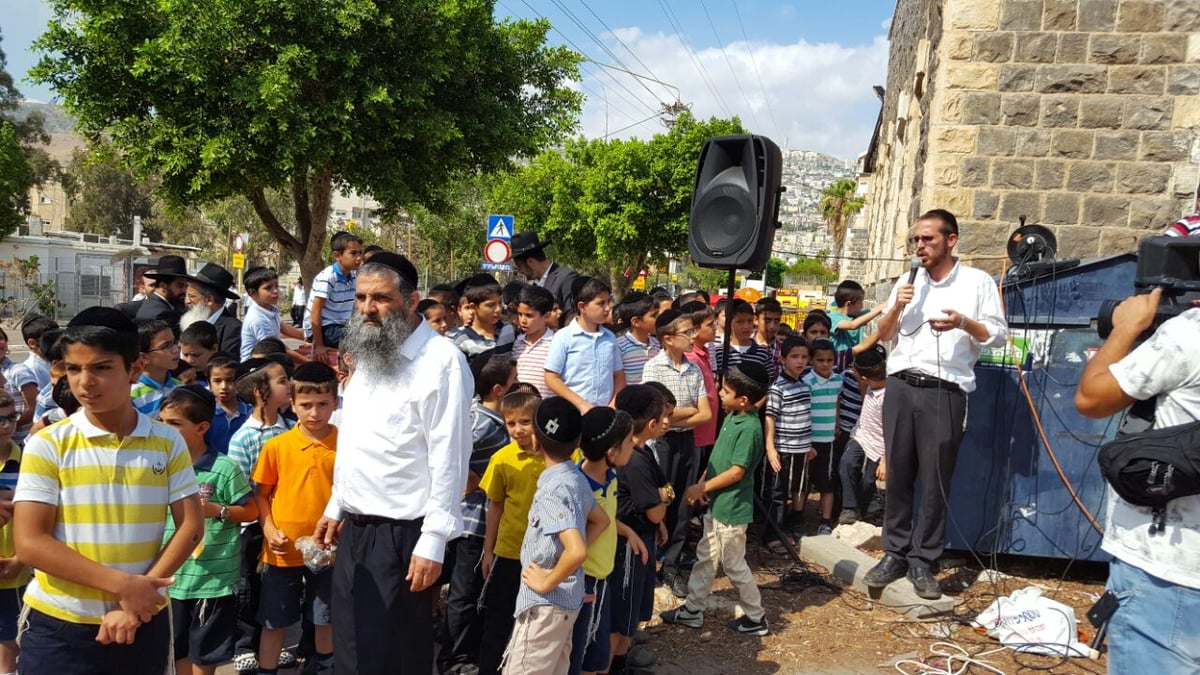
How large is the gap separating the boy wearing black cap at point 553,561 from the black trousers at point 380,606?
39cm

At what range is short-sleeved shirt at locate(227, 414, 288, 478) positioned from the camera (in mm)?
3881

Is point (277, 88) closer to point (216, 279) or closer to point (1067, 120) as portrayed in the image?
point (216, 279)

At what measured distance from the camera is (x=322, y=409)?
3715 mm

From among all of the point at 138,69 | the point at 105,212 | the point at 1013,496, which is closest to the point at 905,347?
the point at 1013,496

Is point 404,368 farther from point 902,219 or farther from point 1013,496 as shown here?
point 902,219

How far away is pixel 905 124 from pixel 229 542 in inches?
321

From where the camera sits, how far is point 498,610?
3789 millimetres

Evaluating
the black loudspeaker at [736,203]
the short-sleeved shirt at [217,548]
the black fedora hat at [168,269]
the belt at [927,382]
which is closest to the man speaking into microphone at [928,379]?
the belt at [927,382]

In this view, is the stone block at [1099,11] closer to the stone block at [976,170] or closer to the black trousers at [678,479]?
the stone block at [976,170]

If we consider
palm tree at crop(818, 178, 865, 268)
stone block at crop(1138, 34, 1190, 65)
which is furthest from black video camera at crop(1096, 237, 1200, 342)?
palm tree at crop(818, 178, 865, 268)

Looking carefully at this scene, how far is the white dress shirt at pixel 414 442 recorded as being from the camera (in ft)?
9.69

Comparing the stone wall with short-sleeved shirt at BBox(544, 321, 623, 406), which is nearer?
short-sleeved shirt at BBox(544, 321, 623, 406)

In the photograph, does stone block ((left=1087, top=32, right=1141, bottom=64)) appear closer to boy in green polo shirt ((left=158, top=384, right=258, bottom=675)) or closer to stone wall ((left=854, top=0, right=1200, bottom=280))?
stone wall ((left=854, top=0, right=1200, bottom=280))

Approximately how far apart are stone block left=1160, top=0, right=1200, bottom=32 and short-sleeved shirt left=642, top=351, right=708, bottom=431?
4932mm
